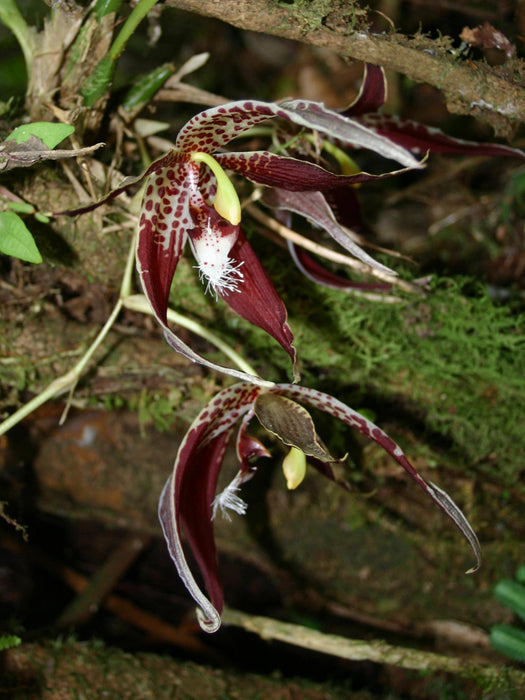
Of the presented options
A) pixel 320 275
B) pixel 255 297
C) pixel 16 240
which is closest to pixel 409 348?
pixel 320 275

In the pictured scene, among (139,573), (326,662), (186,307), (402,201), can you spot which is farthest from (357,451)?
(402,201)

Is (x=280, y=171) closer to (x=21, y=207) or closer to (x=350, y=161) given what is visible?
(x=350, y=161)

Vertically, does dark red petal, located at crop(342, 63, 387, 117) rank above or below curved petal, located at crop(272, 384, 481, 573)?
above

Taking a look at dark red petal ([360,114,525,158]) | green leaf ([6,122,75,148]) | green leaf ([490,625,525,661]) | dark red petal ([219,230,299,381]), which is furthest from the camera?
green leaf ([490,625,525,661])

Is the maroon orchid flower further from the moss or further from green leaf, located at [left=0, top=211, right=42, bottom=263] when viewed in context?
green leaf, located at [left=0, top=211, right=42, bottom=263]

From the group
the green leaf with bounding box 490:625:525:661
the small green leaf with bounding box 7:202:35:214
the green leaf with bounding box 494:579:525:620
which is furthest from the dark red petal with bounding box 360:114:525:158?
the green leaf with bounding box 490:625:525:661

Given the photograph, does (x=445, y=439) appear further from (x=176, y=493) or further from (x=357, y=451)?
(x=176, y=493)

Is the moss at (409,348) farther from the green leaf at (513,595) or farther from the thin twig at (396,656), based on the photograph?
the thin twig at (396,656)
